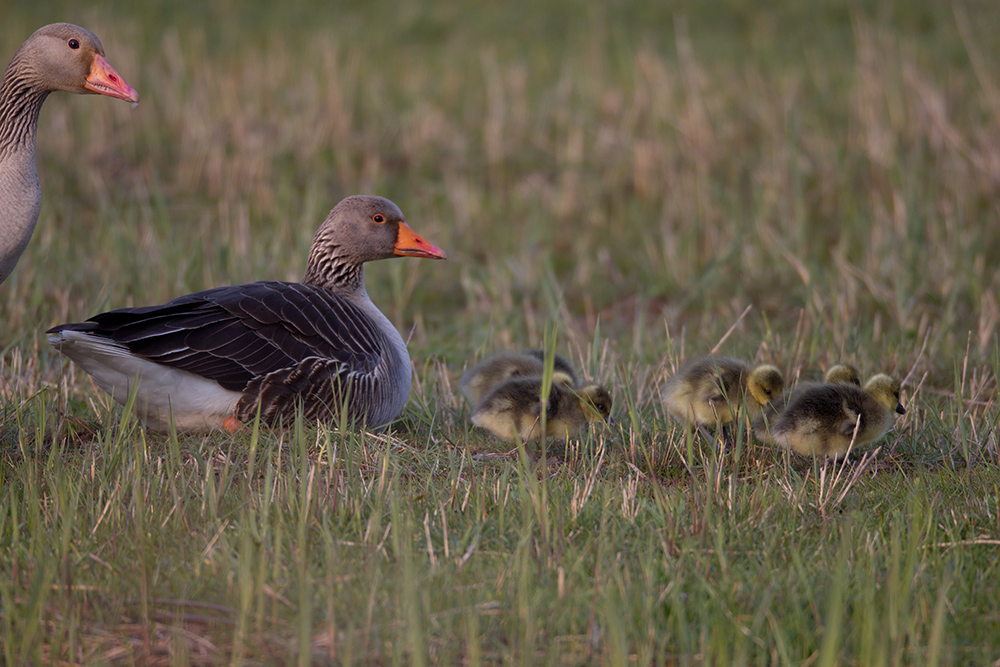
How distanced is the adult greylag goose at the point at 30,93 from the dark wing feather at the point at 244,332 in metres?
0.48

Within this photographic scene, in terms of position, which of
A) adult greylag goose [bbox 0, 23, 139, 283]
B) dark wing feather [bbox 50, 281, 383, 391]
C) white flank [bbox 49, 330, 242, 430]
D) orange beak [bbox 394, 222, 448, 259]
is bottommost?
white flank [bbox 49, 330, 242, 430]

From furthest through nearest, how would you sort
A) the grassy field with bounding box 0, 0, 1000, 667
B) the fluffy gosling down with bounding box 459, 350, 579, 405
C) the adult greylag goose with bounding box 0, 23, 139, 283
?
the fluffy gosling down with bounding box 459, 350, 579, 405 < the adult greylag goose with bounding box 0, 23, 139, 283 < the grassy field with bounding box 0, 0, 1000, 667

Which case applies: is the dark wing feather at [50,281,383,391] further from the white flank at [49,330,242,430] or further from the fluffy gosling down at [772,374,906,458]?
the fluffy gosling down at [772,374,906,458]

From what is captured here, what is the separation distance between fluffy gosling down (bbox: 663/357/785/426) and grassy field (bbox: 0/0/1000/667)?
162mm

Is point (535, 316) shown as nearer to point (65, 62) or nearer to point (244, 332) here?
point (244, 332)

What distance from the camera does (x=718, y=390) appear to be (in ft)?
14.4

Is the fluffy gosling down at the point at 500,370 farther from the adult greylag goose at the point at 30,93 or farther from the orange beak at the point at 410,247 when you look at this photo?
the adult greylag goose at the point at 30,93

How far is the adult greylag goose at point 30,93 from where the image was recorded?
4207 millimetres

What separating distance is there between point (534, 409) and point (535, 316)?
355 cm

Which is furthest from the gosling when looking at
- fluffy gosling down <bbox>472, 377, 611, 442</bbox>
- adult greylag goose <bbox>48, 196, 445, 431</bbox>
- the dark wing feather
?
the dark wing feather

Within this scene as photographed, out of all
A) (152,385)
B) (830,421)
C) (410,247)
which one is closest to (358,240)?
(410,247)

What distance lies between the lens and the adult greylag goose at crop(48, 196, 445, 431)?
4414 mm

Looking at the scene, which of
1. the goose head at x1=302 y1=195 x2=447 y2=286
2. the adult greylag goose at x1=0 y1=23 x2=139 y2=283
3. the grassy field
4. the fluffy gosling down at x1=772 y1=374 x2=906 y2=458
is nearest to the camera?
the grassy field

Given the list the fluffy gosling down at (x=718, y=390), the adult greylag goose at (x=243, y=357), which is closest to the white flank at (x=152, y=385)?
the adult greylag goose at (x=243, y=357)
